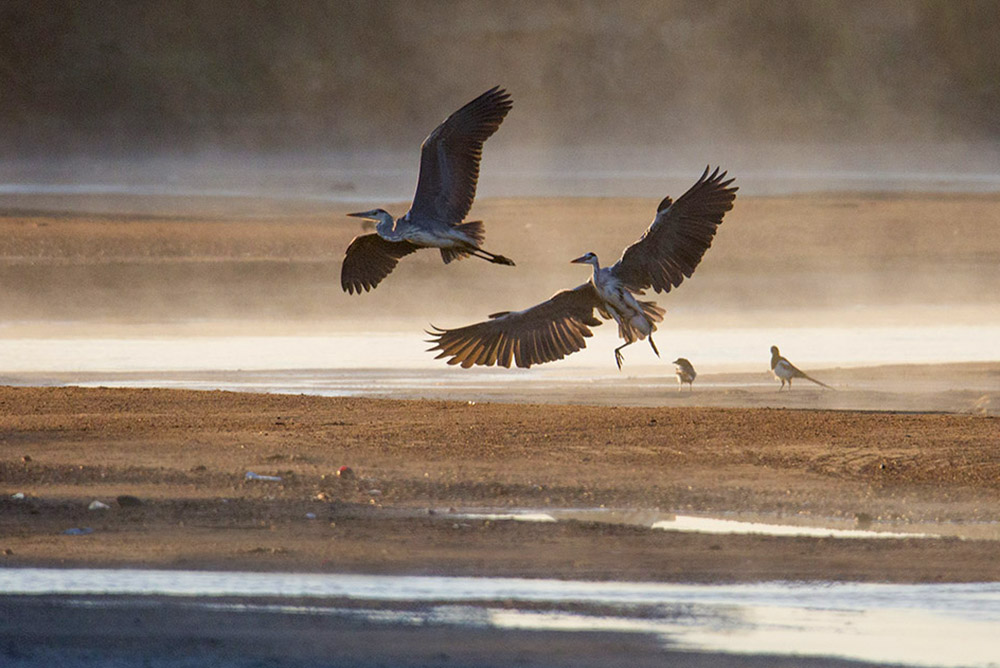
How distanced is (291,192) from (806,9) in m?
37.1

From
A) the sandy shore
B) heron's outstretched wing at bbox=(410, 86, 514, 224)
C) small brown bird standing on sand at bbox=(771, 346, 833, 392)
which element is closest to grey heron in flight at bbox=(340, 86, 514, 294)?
heron's outstretched wing at bbox=(410, 86, 514, 224)

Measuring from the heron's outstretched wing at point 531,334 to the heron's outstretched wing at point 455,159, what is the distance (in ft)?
3.18

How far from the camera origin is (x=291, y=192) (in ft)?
130

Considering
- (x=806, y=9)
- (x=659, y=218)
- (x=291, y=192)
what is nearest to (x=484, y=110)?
(x=659, y=218)

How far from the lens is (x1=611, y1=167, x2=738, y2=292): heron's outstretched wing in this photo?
10.5m

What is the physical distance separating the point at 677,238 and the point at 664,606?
129 inches

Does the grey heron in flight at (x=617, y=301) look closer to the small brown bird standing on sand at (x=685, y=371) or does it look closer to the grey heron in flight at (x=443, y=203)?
the grey heron in flight at (x=443, y=203)

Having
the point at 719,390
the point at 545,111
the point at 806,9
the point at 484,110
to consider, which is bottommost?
the point at 719,390

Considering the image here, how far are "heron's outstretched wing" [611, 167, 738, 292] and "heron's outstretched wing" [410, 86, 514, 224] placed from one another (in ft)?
4.14

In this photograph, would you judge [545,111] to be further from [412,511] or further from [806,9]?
[412,511]

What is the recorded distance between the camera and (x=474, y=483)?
404 inches

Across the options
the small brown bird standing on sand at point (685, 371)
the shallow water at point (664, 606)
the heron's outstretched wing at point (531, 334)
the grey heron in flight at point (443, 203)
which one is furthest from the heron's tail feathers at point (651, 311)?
the small brown bird standing on sand at point (685, 371)

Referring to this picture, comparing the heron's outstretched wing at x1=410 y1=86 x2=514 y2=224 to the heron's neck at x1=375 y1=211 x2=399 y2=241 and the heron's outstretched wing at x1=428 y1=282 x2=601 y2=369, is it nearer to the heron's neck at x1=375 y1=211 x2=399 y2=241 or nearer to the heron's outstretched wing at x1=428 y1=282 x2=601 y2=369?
the heron's neck at x1=375 y1=211 x2=399 y2=241

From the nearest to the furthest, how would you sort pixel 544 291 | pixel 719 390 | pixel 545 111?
pixel 719 390 → pixel 544 291 → pixel 545 111
